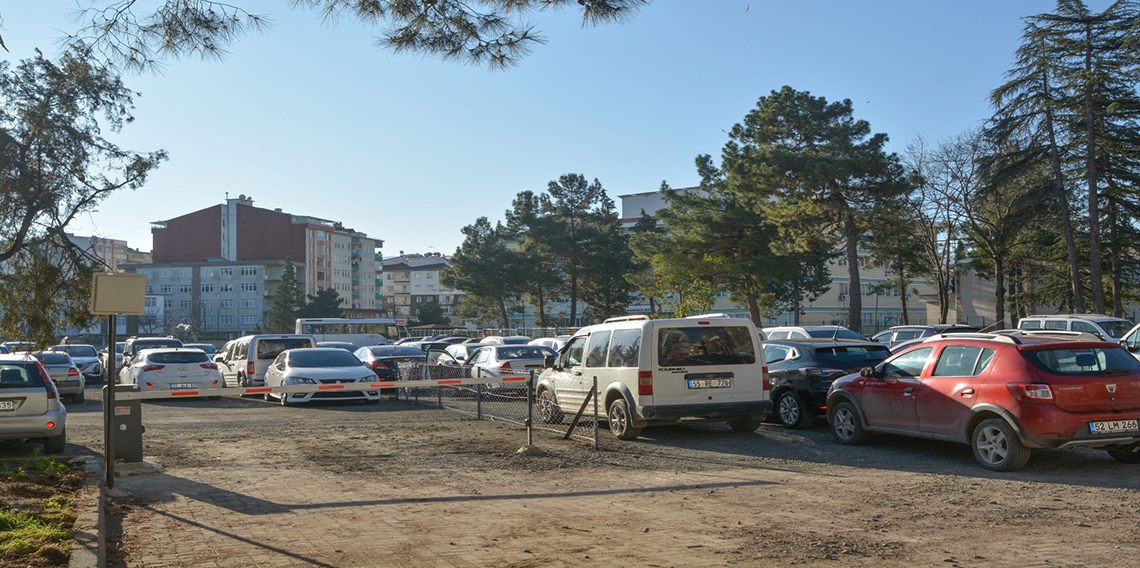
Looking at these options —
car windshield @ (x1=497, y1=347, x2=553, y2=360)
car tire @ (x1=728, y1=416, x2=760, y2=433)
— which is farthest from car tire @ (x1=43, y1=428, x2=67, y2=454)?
car windshield @ (x1=497, y1=347, x2=553, y2=360)

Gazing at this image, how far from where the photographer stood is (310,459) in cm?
1195

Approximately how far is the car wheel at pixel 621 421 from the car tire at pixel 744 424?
1607 millimetres

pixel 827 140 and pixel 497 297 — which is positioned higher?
pixel 827 140

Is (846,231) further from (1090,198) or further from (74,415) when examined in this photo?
(74,415)

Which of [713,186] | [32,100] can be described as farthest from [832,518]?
[713,186]

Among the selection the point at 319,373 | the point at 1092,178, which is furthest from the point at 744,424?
the point at 1092,178

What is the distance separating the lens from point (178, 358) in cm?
2272

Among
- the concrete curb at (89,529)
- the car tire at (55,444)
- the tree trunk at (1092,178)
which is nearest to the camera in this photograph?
the concrete curb at (89,529)

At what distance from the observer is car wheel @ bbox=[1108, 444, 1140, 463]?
1052 centimetres

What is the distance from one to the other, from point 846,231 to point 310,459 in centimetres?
3508

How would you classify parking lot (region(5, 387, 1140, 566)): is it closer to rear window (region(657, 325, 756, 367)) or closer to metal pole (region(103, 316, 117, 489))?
metal pole (region(103, 316, 117, 489))

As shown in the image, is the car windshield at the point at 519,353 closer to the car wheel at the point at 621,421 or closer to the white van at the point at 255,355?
the white van at the point at 255,355

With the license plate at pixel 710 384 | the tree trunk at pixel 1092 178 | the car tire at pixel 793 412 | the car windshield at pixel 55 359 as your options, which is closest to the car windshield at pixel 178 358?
the car windshield at pixel 55 359

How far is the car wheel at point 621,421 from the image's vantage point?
13172 millimetres
